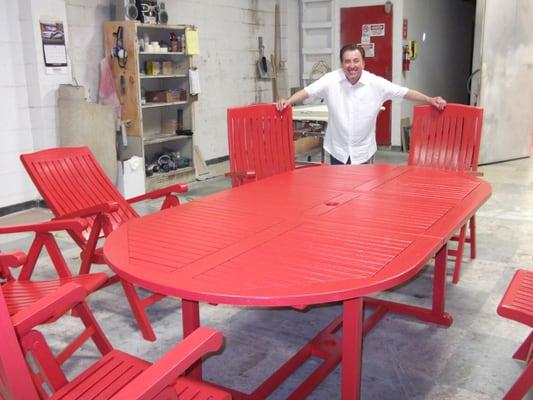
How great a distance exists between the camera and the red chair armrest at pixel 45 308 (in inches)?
62.0

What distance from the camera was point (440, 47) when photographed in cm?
1043

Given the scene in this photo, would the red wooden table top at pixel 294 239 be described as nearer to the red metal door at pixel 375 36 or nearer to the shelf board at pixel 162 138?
the shelf board at pixel 162 138

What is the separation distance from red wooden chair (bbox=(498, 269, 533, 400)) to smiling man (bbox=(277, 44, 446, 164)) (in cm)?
198

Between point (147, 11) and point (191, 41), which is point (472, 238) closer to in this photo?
point (191, 41)

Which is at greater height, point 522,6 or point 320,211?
point 522,6

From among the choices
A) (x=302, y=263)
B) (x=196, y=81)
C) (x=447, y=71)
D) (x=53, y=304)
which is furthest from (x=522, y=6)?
(x=53, y=304)

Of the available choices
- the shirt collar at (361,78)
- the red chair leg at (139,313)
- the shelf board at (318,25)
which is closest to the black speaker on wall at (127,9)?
the shirt collar at (361,78)

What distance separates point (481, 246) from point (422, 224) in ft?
7.59

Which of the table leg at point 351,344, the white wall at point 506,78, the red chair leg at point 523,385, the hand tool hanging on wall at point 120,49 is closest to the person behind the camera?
the table leg at point 351,344

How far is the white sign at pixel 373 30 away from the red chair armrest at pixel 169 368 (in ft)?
25.8

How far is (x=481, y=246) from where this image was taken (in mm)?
4281

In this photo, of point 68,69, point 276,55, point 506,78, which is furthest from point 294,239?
point 276,55

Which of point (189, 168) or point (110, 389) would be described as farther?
point (189, 168)

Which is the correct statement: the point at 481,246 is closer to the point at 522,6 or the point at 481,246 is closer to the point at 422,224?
the point at 422,224
